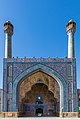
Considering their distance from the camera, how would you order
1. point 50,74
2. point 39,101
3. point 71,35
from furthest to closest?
1. point 39,101
2. point 71,35
3. point 50,74

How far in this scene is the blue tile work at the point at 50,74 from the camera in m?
18.9

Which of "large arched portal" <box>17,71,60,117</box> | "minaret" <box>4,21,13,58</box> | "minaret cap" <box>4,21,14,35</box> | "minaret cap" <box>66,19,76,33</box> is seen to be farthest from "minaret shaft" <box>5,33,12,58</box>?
"minaret cap" <box>66,19,76,33</box>

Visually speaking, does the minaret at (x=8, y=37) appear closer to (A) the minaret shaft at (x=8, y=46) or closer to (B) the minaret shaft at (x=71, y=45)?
(A) the minaret shaft at (x=8, y=46)

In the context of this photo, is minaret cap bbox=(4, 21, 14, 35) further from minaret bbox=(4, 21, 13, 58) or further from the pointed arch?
the pointed arch

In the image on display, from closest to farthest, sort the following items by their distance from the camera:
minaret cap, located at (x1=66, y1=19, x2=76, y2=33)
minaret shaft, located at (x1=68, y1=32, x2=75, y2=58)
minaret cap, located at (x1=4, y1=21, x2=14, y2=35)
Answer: minaret shaft, located at (x1=68, y1=32, x2=75, y2=58) → minaret cap, located at (x1=66, y1=19, x2=76, y2=33) → minaret cap, located at (x1=4, y1=21, x2=14, y2=35)

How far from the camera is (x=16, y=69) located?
1952cm

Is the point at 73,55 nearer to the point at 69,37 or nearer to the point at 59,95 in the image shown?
the point at 69,37

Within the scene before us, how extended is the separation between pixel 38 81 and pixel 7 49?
4994 millimetres

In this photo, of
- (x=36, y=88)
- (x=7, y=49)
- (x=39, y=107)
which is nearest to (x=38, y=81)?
(x=36, y=88)

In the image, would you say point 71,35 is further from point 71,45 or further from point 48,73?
point 48,73

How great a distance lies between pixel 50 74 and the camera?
762 inches

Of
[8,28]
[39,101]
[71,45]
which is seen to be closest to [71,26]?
[71,45]

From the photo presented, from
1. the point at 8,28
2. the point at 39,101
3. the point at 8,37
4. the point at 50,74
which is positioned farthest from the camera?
the point at 39,101

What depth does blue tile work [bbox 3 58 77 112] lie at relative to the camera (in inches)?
744
